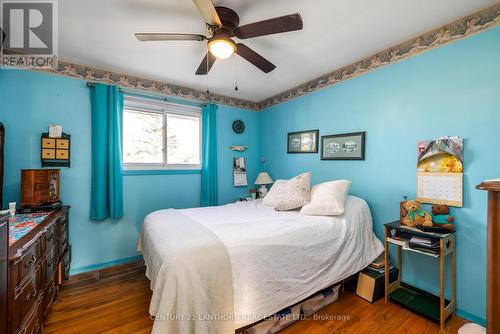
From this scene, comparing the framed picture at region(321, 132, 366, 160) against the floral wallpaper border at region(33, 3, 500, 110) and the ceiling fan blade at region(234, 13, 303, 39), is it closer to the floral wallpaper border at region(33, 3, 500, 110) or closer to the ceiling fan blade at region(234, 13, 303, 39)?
the floral wallpaper border at region(33, 3, 500, 110)

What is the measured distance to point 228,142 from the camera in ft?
12.3

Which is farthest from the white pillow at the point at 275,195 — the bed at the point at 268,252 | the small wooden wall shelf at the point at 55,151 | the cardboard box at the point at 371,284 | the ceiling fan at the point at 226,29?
the small wooden wall shelf at the point at 55,151

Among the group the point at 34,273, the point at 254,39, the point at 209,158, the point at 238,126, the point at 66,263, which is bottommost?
the point at 66,263

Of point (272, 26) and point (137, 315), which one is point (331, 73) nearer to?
point (272, 26)

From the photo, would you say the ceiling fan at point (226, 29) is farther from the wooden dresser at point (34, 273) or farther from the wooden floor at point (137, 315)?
the wooden floor at point (137, 315)

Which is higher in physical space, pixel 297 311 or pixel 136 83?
pixel 136 83

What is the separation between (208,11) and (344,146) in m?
2.12

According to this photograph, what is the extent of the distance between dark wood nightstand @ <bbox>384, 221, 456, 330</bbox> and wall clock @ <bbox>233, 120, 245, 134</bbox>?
2.67 m

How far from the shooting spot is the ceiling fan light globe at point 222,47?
1618mm

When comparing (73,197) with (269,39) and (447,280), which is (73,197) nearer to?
(269,39)

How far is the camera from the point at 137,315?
1.87 m

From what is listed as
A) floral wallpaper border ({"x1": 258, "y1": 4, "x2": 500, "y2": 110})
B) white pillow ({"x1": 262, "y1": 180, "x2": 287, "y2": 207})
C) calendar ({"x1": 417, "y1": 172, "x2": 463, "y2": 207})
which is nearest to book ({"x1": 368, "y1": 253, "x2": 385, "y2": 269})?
calendar ({"x1": 417, "y1": 172, "x2": 463, "y2": 207})

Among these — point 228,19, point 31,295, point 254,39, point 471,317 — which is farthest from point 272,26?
point 471,317

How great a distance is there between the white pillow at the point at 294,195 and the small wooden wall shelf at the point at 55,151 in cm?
255
